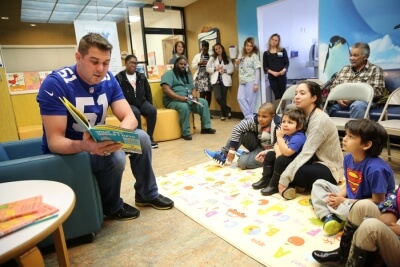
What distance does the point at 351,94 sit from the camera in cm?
290

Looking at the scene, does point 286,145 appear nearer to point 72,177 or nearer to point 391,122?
point 391,122

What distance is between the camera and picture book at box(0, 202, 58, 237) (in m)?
0.75

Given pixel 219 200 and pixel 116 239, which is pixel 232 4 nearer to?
pixel 219 200

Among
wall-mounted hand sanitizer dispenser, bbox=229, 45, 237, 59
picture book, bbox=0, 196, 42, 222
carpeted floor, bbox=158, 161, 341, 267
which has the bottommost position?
carpeted floor, bbox=158, 161, 341, 267

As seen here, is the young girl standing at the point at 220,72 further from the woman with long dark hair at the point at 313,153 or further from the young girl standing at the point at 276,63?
the woman with long dark hair at the point at 313,153

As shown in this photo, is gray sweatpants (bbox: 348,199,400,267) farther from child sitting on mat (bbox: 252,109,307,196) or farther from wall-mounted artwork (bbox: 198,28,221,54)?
wall-mounted artwork (bbox: 198,28,221,54)

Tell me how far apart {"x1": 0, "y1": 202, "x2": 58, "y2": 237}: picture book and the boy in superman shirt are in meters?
1.29

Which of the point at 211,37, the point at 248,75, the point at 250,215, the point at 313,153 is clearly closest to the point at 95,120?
the point at 250,215

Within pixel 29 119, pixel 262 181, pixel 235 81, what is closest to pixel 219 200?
pixel 262 181

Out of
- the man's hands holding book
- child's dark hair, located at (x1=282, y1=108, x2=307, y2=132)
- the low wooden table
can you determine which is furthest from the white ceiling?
the low wooden table

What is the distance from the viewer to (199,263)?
1.35 meters

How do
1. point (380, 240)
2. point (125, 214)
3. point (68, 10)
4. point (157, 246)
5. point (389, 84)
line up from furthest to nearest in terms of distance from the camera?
1. point (68, 10)
2. point (389, 84)
3. point (125, 214)
4. point (157, 246)
5. point (380, 240)

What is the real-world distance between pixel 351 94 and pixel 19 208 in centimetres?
300

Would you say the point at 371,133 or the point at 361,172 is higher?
the point at 371,133
